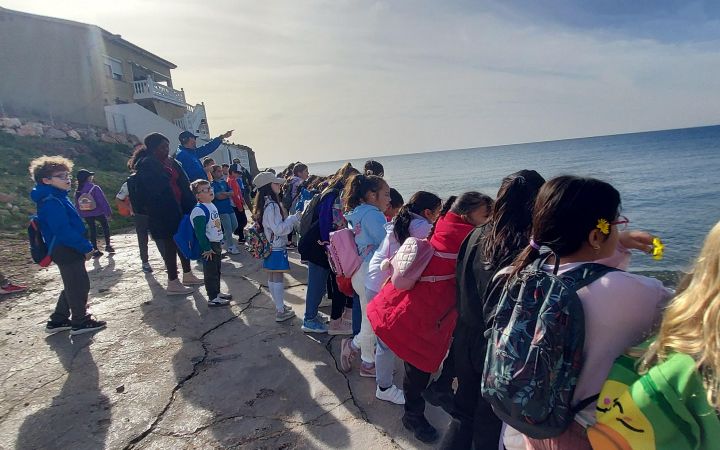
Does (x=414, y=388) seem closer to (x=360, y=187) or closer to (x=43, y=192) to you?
(x=360, y=187)

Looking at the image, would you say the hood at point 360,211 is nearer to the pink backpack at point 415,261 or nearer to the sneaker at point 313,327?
the pink backpack at point 415,261

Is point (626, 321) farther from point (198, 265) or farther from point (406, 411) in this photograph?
point (198, 265)

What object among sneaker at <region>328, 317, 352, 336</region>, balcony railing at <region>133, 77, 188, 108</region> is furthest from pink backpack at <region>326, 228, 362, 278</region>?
balcony railing at <region>133, 77, 188, 108</region>

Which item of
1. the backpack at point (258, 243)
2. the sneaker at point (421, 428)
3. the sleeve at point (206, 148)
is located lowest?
the sneaker at point (421, 428)

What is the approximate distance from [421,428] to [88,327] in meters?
3.86

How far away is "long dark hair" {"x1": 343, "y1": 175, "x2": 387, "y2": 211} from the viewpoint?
3260 mm

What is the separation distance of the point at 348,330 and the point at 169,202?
302cm

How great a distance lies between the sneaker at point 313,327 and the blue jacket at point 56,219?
2430 millimetres

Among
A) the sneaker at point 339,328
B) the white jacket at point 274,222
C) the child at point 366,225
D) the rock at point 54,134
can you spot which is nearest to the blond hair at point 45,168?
the white jacket at point 274,222

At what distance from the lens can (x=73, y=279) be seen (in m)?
4.23

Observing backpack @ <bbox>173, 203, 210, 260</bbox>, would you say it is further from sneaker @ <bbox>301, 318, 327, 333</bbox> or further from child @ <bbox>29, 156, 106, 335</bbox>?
sneaker @ <bbox>301, 318, 327, 333</bbox>

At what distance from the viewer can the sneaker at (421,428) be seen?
255 centimetres

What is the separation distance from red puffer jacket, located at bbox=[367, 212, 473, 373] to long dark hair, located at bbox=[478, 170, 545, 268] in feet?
1.16

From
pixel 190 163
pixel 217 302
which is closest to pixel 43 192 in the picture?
pixel 217 302
